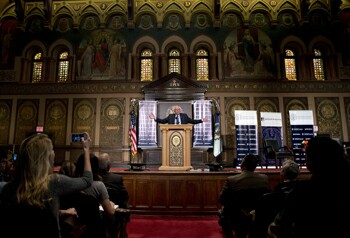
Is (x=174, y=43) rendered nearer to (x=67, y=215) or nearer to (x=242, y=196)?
(x=242, y=196)

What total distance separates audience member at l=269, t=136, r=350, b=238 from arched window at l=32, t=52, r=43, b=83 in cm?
1411

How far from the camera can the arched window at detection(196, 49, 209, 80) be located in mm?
13305

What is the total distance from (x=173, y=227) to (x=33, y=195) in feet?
14.9

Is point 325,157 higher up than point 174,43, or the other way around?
point 174,43

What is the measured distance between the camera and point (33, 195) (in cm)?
169

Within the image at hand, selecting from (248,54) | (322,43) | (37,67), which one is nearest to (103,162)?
(248,54)

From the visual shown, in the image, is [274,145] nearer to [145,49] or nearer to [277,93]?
[277,93]

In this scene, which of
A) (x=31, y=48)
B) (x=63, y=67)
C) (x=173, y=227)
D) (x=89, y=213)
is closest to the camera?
(x=89, y=213)

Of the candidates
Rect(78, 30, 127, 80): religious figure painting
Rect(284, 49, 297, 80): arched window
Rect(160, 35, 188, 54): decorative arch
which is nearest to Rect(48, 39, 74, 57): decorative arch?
Rect(78, 30, 127, 80): religious figure painting

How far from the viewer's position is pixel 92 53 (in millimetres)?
13344

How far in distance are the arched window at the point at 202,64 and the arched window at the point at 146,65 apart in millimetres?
2278

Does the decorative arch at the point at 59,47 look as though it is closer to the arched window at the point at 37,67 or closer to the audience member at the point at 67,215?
the arched window at the point at 37,67

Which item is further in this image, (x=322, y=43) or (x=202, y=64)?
(x=202, y=64)

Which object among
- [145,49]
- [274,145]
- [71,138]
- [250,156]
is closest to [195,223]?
[250,156]
